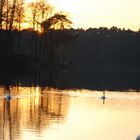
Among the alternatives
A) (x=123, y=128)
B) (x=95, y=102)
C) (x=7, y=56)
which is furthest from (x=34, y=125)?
(x=7, y=56)

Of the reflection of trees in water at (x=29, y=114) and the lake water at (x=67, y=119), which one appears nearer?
the lake water at (x=67, y=119)

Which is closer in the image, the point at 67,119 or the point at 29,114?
the point at 67,119

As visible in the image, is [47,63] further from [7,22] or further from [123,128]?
[123,128]

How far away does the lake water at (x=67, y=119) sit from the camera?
23641 millimetres

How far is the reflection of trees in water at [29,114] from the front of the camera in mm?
24406

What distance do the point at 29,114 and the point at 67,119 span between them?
2240 millimetres

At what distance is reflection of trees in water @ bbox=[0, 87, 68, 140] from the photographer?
2441 centimetres

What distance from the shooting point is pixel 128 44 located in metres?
176

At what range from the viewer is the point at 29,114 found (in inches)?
1179

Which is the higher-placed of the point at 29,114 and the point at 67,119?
the point at 29,114

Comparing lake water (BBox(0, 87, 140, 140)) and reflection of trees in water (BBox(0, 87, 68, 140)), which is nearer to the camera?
lake water (BBox(0, 87, 140, 140))

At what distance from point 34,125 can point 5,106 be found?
8.12 meters

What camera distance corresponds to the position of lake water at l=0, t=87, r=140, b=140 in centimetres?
2364

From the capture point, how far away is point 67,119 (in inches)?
Result: 1155
